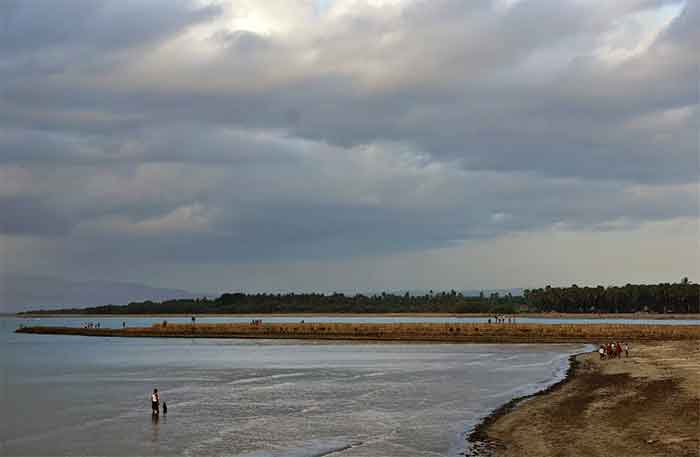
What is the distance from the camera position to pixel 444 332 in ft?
379

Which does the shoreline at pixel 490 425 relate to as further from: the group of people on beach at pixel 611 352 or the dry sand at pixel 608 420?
the group of people on beach at pixel 611 352

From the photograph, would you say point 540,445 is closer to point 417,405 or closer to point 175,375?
point 417,405

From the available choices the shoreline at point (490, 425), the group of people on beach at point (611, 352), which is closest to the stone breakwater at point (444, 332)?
the group of people on beach at point (611, 352)

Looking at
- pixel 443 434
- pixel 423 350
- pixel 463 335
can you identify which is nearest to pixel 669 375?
pixel 443 434

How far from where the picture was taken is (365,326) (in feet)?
406

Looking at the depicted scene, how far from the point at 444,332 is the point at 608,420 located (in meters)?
84.6

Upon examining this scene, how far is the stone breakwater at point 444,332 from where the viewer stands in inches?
3999

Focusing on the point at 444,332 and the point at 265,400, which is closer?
the point at 265,400

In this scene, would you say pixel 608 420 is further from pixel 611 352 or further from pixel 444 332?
pixel 444 332

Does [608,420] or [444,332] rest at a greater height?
[608,420]

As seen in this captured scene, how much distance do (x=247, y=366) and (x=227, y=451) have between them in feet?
129

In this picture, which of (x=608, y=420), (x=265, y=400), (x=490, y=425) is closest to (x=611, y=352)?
(x=265, y=400)

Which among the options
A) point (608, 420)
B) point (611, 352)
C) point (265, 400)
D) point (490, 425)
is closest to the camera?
point (608, 420)

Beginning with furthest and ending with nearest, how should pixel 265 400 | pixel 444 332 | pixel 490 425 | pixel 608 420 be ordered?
pixel 444 332, pixel 265 400, pixel 490 425, pixel 608 420
